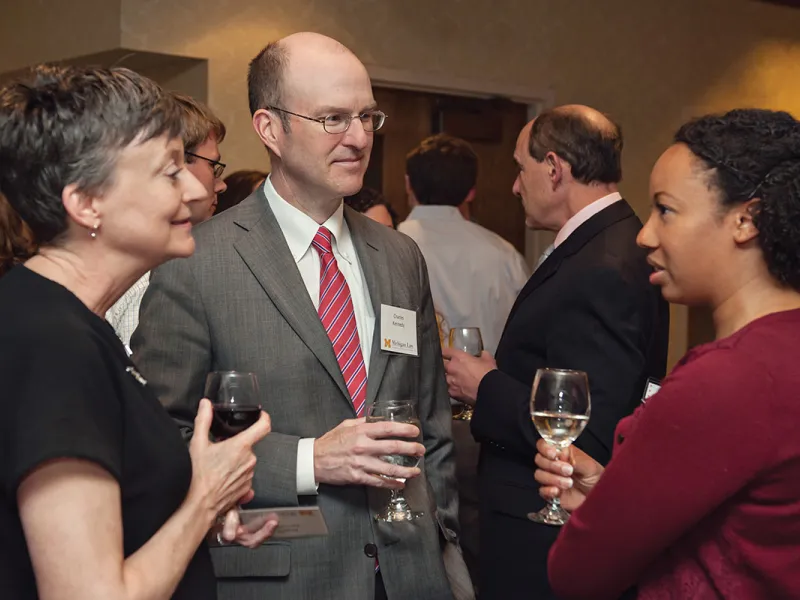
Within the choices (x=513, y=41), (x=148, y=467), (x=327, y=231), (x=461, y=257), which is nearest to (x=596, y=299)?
(x=327, y=231)

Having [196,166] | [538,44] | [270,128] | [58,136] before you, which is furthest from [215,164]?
[538,44]

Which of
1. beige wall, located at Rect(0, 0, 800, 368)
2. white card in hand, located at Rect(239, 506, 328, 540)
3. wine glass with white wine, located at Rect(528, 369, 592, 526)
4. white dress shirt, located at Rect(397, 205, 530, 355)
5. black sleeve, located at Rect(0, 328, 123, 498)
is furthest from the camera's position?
beige wall, located at Rect(0, 0, 800, 368)

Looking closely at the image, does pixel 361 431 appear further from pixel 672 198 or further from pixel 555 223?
pixel 555 223

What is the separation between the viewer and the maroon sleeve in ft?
4.91

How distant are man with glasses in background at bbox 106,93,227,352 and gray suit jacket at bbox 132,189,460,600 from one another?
0.56 meters

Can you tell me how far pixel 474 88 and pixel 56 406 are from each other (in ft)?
16.9

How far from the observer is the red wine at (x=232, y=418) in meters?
1.70

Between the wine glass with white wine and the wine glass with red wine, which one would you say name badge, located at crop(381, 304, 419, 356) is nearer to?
the wine glass with white wine

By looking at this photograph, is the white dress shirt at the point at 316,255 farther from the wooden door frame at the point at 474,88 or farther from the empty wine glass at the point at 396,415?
the wooden door frame at the point at 474,88

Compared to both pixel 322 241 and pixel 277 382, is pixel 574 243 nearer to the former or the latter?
pixel 322 241

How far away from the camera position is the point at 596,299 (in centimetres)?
267

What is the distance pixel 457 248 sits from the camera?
15.8 feet

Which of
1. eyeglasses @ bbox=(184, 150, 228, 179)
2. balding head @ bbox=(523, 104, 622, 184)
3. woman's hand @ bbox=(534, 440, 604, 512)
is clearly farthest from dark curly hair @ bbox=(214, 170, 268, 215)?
woman's hand @ bbox=(534, 440, 604, 512)

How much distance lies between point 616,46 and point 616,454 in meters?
5.68
